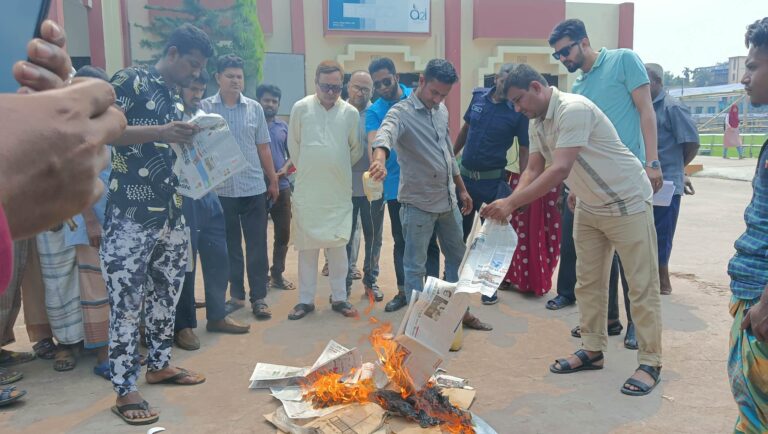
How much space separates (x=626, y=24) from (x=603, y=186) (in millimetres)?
13077

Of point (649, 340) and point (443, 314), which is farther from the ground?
point (443, 314)

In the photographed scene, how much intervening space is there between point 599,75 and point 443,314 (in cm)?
211

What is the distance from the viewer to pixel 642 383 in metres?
3.33

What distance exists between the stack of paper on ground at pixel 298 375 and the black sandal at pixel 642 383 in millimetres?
1489

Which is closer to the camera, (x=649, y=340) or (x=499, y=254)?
(x=499, y=254)

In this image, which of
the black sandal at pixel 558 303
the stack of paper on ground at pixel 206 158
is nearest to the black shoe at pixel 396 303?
the black sandal at pixel 558 303

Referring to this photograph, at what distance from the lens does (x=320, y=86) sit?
4.66 meters

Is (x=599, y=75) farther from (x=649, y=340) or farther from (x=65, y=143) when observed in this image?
(x=65, y=143)

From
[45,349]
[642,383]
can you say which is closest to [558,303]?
[642,383]

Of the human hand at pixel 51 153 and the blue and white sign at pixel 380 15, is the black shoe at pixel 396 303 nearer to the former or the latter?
the human hand at pixel 51 153

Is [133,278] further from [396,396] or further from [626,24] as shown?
[626,24]

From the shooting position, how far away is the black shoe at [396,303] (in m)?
4.90

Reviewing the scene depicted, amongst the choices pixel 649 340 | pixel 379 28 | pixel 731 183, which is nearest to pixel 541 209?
pixel 649 340

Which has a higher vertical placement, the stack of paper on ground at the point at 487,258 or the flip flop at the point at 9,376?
the stack of paper on ground at the point at 487,258
